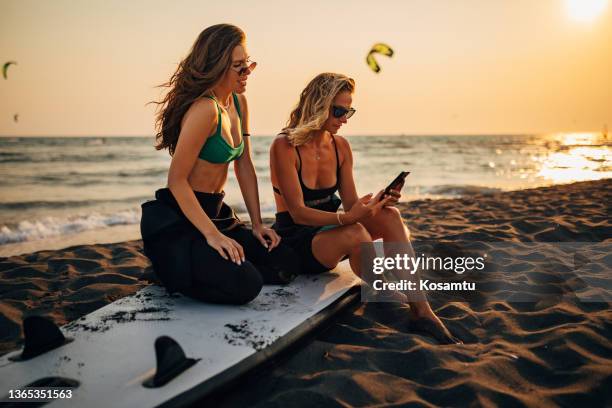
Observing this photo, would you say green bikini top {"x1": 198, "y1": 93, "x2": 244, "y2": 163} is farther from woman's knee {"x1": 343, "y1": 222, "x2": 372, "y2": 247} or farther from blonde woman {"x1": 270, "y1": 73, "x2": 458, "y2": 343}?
woman's knee {"x1": 343, "y1": 222, "x2": 372, "y2": 247}

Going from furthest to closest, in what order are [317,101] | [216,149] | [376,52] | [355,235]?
[376,52] → [317,101] → [355,235] → [216,149]

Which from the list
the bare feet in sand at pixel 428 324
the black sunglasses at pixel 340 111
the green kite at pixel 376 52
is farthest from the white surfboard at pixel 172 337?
the green kite at pixel 376 52

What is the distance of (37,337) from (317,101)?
2.01 metres

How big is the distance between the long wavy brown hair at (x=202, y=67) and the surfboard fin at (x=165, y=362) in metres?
1.27

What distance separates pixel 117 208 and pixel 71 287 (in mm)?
7058

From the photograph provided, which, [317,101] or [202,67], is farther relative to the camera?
[317,101]

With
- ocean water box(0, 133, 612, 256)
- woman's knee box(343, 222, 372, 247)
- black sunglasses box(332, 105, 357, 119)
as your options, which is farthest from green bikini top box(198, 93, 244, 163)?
ocean water box(0, 133, 612, 256)

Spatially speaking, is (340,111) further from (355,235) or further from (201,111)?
(201,111)

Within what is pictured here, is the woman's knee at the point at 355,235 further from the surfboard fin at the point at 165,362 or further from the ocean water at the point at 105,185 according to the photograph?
the ocean water at the point at 105,185

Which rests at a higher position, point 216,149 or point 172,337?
point 216,149

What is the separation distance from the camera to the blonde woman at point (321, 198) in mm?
3031

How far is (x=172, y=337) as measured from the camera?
229cm

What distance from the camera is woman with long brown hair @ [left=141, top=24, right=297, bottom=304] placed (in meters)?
2.52

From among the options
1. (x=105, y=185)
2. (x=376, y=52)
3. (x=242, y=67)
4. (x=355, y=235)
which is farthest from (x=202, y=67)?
(x=105, y=185)
